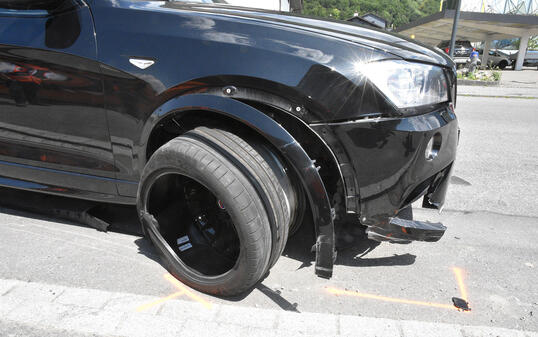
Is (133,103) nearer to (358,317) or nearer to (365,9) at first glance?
(358,317)

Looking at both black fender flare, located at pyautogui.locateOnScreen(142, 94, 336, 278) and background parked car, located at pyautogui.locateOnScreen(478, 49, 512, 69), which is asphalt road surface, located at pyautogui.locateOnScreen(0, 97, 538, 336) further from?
background parked car, located at pyautogui.locateOnScreen(478, 49, 512, 69)

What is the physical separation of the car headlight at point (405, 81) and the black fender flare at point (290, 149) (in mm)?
476

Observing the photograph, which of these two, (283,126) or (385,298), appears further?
(385,298)

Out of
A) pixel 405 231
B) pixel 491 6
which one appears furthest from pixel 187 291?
pixel 491 6

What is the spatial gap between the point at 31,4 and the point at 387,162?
214 cm

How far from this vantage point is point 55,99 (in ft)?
6.96

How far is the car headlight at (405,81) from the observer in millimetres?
1737

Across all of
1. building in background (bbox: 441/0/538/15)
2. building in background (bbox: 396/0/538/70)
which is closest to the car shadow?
building in background (bbox: 396/0/538/70)

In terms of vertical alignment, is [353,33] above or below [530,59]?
above

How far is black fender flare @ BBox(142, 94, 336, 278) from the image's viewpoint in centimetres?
177

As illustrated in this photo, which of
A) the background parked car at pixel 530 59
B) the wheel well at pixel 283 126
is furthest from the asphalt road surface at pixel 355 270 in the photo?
the background parked car at pixel 530 59

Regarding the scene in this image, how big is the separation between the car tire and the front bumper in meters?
0.36

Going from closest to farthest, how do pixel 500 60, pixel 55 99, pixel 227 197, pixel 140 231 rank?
pixel 227 197 < pixel 55 99 < pixel 140 231 < pixel 500 60

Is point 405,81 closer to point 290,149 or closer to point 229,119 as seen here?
point 290,149
